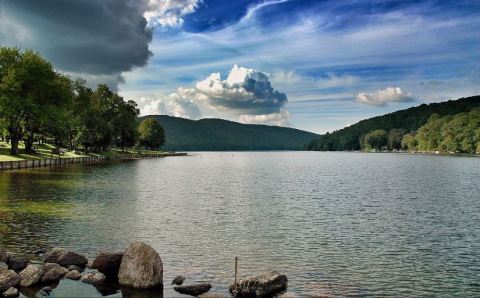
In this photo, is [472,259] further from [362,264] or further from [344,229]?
[344,229]

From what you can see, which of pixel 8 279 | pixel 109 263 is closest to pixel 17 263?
pixel 8 279

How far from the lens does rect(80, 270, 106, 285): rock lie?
73.6 feet

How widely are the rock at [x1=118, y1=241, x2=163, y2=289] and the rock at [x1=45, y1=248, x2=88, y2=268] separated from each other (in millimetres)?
3847

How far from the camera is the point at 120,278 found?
74.1 ft

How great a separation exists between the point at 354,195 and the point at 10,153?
292 feet

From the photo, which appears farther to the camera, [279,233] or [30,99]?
[30,99]

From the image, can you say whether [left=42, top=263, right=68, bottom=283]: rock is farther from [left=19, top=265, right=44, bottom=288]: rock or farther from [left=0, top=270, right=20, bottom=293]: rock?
[left=0, top=270, right=20, bottom=293]: rock

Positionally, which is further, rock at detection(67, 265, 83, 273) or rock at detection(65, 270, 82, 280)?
rock at detection(67, 265, 83, 273)

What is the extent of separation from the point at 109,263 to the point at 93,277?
1.35 meters

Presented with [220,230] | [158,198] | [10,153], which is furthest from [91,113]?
[220,230]

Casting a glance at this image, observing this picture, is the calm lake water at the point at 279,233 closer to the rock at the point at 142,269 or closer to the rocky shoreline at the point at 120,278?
the rocky shoreline at the point at 120,278

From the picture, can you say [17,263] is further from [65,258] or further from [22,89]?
[22,89]

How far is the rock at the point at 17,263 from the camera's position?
2354 cm

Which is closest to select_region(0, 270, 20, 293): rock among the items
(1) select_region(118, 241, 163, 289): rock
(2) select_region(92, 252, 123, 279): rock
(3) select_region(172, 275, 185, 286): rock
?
(2) select_region(92, 252, 123, 279): rock
